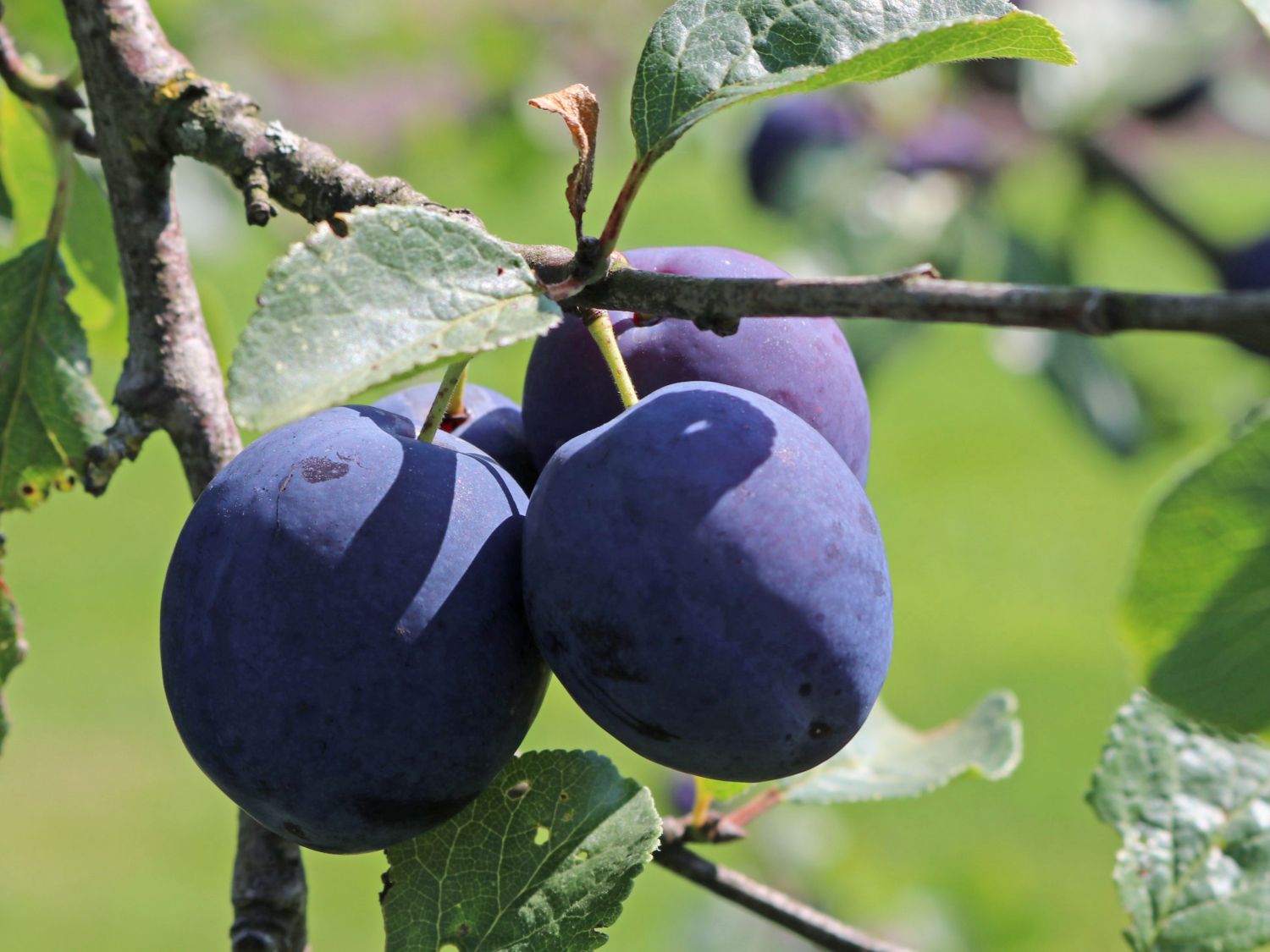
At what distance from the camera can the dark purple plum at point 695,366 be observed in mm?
611

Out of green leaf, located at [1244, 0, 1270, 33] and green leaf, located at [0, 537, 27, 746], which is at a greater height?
green leaf, located at [1244, 0, 1270, 33]

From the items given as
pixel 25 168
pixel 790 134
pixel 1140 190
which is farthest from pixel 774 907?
pixel 790 134

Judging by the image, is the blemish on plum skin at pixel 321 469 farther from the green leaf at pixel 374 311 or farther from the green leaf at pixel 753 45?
the green leaf at pixel 753 45

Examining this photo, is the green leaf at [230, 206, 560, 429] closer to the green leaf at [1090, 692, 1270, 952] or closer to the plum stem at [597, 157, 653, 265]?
the plum stem at [597, 157, 653, 265]

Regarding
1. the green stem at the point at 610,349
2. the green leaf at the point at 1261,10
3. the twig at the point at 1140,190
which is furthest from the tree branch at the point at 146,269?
the twig at the point at 1140,190

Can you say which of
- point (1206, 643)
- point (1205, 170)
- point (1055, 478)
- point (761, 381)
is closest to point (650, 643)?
point (761, 381)

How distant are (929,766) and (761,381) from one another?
41cm

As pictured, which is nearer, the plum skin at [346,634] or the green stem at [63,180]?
the plum skin at [346,634]

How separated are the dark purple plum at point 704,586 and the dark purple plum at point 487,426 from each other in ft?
0.46

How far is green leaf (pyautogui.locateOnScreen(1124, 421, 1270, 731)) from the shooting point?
0.63 meters

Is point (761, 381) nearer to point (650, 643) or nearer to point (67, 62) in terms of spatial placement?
point (650, 643)

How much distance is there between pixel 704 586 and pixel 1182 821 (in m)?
0.53

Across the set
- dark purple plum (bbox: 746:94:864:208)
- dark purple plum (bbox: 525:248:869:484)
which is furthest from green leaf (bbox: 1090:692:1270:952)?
dark purple plum (bbox: 746:94:864:208)

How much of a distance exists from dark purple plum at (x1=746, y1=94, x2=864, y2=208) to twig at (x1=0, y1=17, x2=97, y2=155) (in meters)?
1.48
